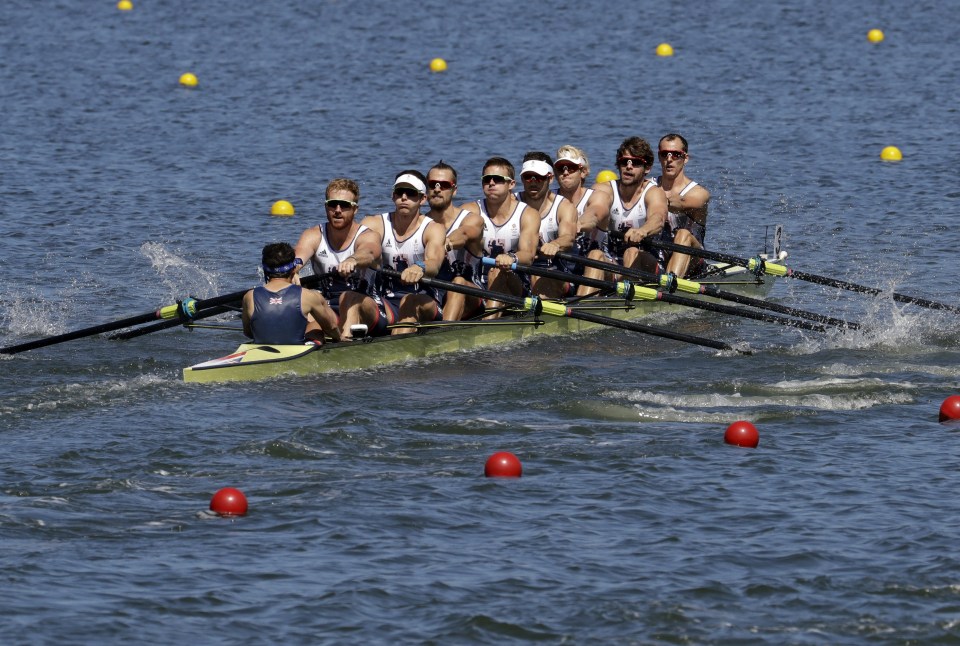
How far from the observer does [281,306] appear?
12.4m

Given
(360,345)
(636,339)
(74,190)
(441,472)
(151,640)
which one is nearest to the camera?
(151,640)

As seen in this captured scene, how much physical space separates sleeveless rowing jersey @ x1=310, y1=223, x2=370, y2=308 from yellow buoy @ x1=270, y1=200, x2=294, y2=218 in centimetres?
806

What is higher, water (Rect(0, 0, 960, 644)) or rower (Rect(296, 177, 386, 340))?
rower (Rect(296, 177, 386, 340))

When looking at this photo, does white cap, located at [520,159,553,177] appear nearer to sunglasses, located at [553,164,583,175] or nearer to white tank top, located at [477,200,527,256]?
white tank top, located at [477,200,527,256]

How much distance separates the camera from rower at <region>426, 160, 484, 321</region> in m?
13.9

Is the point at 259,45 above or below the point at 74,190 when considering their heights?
above

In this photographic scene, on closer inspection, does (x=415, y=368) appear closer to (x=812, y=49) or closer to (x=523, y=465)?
(x=523, y=465)

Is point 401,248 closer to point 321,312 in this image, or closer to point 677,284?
point 321,312

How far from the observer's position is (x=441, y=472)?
10453mm

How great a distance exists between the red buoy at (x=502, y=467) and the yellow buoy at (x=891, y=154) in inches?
643

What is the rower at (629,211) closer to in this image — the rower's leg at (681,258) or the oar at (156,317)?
the rower's leg at (681,258)

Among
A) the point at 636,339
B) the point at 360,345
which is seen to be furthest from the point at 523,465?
the point at 636,339

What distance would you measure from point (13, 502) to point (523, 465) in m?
3.25

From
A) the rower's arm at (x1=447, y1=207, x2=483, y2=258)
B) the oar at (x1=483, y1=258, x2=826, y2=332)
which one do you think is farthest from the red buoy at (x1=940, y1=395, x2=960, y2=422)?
the rower's arm at (x1=447, y1=207, x2=483, y2=258)
